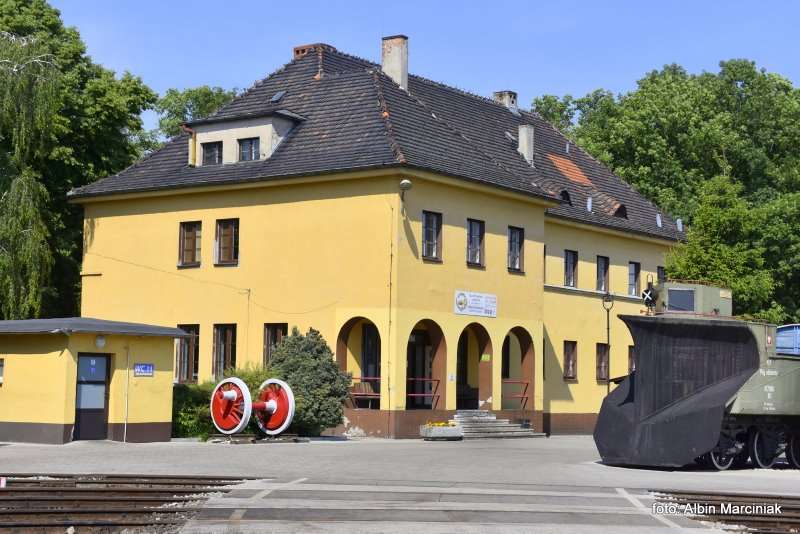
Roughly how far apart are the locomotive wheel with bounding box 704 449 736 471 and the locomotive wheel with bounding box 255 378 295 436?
10.2 m

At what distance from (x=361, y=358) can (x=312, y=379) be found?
510 centimetres

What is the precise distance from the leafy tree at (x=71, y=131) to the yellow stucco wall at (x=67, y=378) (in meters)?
13.0

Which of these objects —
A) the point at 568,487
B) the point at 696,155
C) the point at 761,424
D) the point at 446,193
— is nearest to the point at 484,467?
the point at 568,487

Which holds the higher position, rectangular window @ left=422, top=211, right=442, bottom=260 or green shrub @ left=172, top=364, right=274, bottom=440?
rectangular window @ left=422, top=211, right=442, bottom=260

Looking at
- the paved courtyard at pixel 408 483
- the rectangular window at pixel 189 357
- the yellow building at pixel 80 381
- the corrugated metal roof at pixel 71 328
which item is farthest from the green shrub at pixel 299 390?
the rectangular window at pixel 189 357

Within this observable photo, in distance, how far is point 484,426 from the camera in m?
39.2

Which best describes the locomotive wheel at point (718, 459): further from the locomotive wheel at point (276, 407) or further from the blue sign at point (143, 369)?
the blue sign at point (143, 369)

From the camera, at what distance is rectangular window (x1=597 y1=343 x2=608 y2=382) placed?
161 ft

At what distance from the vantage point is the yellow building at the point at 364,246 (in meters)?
37.9

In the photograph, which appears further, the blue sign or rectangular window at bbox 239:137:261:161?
rectangular window at bbox 239:137:261:161

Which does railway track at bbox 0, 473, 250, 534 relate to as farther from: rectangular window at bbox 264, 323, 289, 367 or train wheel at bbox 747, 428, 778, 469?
rectangular window at bbox 264, 323, 289, 367

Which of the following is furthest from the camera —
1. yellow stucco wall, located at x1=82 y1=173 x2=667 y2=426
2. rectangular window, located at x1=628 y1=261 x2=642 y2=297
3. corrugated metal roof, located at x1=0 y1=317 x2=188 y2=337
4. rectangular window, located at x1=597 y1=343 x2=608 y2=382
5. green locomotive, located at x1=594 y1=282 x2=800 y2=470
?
rectangular window, located at x1=628 y1=261 x2=642 y2=297

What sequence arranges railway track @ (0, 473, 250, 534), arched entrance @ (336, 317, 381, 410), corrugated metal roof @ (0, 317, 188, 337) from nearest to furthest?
railway track @ (0, 473, 250, 534) < corrugated metal roof @ (0, 317, 188, 337) < arched entrance @ (336, 317, 381, 410)

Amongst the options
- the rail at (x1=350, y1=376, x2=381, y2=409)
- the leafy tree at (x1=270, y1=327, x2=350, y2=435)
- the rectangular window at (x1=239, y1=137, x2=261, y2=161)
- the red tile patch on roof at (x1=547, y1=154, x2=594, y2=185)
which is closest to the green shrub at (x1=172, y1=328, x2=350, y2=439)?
the leafy tree at (x1=270, y1=327, x2=350, y2=435)
